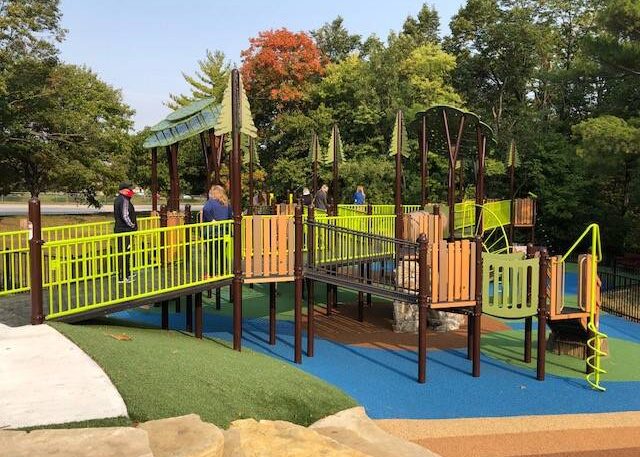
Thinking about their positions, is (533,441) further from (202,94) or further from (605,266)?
(202,94)

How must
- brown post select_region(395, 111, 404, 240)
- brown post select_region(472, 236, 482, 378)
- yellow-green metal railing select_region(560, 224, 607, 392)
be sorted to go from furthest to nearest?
brown post select_region(395, 111, 404, 240)
brown post select_region(472, 236, 482, 378)
yellow-green metal railing select_region(560, 224, 607, 392)

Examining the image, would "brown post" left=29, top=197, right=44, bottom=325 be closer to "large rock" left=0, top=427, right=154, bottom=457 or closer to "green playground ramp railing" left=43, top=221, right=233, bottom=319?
"green playground ramp railing" left=43, top=221, right=233, bottom=319

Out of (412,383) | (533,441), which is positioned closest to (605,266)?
(412,383)

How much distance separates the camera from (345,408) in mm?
7285

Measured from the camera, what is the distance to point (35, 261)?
24.1ft

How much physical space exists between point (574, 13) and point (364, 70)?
Result: 570 inches

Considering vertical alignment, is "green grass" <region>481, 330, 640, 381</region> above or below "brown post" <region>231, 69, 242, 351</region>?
below

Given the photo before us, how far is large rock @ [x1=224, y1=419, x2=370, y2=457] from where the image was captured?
504 centimetres

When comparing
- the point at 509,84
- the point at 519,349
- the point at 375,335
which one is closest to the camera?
the point at 519,349

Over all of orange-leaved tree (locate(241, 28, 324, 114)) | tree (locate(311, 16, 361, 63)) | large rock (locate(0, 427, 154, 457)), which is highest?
tree (locate(311, 16, 361, 63))

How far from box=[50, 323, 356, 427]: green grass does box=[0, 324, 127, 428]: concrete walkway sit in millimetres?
186

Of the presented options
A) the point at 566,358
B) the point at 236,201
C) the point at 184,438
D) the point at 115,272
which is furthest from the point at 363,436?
the point at 566,358

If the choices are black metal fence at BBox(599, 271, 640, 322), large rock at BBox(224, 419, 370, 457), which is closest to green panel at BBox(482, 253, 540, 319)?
large rock at BBox(224, 419, 370, 457)

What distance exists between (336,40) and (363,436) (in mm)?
48780
